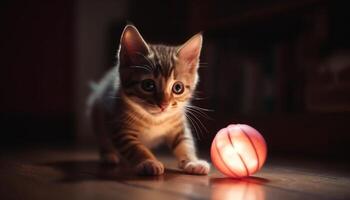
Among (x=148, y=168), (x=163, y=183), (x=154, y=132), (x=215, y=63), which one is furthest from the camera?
(x=215, y=63)

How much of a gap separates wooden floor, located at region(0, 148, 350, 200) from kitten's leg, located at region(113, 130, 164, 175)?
34 mm

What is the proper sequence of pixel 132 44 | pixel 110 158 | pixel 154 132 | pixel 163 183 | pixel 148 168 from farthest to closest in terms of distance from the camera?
pixel 110 158 → pixel 154 132 → pixel 132 44 → pixel 148 168 → pixel 163 183

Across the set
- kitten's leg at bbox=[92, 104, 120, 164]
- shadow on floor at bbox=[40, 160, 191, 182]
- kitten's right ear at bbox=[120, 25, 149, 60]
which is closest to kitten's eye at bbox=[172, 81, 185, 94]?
kitten's right ear at bbox=[120, 25, 149, 60]

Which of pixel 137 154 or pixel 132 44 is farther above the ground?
pixel 132 44

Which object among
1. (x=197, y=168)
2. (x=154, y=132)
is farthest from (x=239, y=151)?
(x=154, y=132)

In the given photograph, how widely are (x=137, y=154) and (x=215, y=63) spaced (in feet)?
3.48

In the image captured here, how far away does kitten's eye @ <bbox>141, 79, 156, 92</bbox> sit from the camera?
1.26m

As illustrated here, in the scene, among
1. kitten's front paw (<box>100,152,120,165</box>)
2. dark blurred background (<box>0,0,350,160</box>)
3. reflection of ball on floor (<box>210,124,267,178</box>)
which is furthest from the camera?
dark blurred background (<box>0,0,350,160</box>)

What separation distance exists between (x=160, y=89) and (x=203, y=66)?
94 cm

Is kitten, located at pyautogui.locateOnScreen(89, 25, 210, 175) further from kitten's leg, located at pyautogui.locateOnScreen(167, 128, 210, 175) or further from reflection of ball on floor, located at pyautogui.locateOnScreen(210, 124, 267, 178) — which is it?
reflection of ball on floor, located at pyautogui.locateOnScreen(210, 124, 267, 178)

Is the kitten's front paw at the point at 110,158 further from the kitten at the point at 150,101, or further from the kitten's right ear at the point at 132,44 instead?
the kitten's right ear at the point at 132,44

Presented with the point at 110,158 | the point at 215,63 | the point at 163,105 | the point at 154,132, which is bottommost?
the point at 110,158

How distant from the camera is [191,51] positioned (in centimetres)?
137

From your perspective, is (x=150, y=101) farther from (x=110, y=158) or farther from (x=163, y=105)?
(x=110, y=158)
